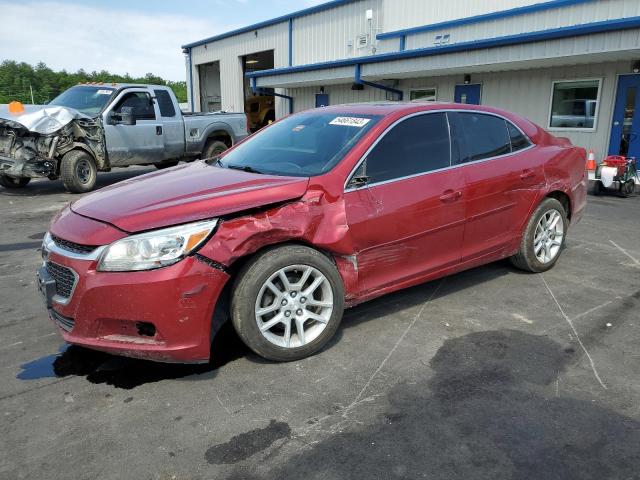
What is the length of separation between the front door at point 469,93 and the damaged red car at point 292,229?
34.7ft

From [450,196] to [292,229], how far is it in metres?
1.43

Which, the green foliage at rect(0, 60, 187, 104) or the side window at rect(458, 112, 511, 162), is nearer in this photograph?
the side window at rect(458, 112, 511, 162)

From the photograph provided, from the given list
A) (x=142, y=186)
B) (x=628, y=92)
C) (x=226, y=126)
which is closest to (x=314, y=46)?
(x=226, y=126)

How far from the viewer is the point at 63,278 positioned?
306cm

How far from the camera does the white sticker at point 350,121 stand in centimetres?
391

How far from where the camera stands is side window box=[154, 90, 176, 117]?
1145 centimetres

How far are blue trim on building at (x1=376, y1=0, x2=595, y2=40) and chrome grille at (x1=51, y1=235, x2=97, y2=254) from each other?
13777mm

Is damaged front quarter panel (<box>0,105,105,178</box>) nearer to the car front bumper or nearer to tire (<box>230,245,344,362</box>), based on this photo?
the car front bumper

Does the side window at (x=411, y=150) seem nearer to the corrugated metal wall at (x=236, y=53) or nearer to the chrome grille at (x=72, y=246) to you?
the chrome grille at (x=72, y=246)

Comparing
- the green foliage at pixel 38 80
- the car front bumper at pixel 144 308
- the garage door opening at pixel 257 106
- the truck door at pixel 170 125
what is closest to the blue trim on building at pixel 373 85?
the truck door at pixel 170 125

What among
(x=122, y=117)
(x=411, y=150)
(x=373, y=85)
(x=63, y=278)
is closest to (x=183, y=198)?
(x=63, y=278)

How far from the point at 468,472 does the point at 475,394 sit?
70cm

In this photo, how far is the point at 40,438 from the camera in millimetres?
2627

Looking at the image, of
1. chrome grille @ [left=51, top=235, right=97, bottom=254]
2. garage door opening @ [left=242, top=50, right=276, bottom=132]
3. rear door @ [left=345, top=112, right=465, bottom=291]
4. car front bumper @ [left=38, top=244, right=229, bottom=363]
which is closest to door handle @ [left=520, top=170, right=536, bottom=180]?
rear door @ [left=345, top=112, right=465, bottom=291]
